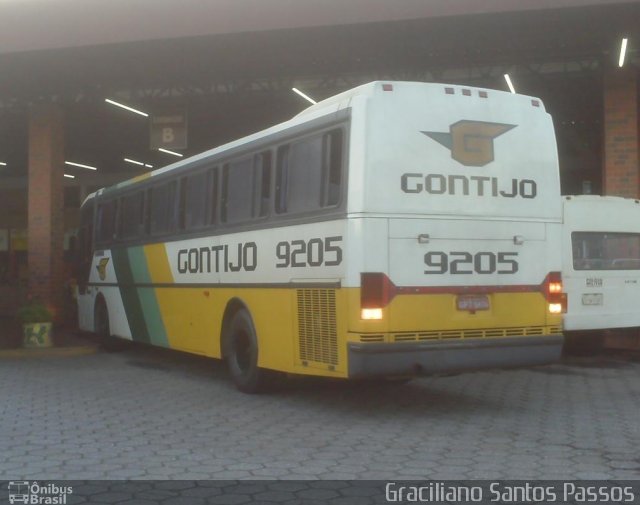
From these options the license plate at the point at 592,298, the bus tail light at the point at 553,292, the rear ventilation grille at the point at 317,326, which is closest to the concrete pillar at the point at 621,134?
the license plate at the point at 592,298

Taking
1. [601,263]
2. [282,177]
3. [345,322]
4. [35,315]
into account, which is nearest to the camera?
[345,322]

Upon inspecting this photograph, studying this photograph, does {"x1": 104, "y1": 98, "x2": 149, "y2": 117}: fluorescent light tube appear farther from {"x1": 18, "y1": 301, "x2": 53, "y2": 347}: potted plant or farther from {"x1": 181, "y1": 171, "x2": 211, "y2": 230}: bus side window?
{"x1": 181, "y1": 171, "x2": 211, "y2": 230}: bus side window

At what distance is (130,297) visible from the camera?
14711 mm

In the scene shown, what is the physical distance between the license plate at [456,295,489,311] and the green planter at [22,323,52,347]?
9.29 m

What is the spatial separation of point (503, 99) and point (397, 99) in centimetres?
123

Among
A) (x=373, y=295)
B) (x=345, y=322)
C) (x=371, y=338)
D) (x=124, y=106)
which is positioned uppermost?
(x=124, y=106)

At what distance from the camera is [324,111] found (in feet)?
30.2

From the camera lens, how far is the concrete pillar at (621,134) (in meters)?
16.6

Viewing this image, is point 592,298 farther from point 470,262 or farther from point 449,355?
point 449,355

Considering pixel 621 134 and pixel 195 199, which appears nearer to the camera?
pixel 195 199

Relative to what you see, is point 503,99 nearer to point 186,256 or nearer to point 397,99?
point 397,99

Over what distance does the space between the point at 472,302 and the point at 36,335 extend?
9405mm

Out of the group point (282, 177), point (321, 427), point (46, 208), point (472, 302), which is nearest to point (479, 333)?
point (472, 302)
